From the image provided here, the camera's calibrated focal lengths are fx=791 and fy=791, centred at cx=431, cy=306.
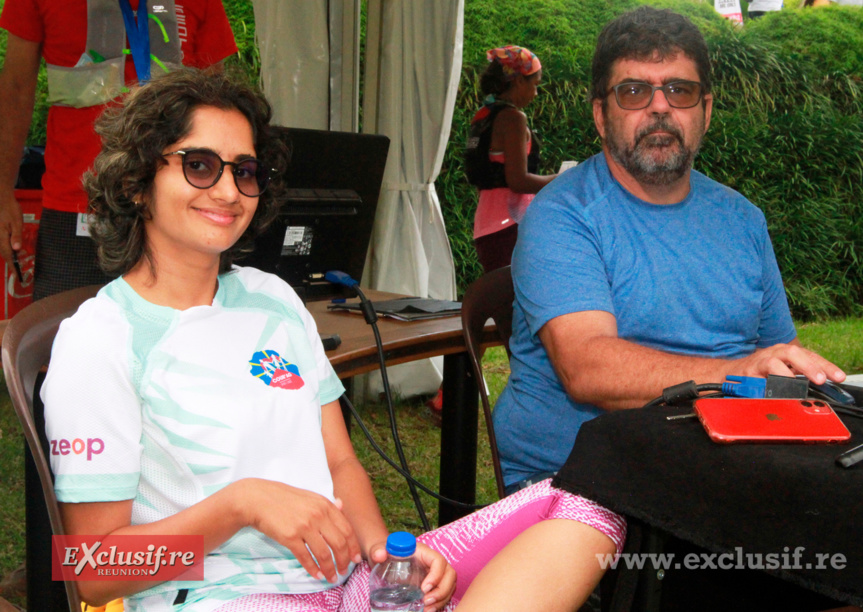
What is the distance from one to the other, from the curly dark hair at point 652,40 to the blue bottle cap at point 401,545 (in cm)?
121

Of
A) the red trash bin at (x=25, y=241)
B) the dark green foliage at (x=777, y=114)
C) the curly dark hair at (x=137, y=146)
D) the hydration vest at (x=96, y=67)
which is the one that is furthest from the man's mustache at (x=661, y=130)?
the dark green foliage at (x=777, y=114)

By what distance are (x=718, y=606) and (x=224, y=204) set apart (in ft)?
3.22

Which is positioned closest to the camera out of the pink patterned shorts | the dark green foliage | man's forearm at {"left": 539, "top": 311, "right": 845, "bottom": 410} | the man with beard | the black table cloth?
the black table cloth

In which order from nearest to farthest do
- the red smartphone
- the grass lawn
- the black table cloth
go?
the black table cloth < the red smartphone < the grass lawn

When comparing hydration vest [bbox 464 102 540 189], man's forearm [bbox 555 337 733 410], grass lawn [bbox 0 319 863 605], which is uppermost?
hydration vest [bbox 464 102 540 189]

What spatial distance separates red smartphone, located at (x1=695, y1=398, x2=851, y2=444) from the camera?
3.05 feet

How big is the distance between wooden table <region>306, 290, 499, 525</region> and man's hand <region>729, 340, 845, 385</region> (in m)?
0.76

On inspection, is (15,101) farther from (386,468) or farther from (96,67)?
(386,468)

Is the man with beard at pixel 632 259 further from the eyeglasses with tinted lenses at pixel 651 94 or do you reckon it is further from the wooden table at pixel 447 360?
the wooden table at pixel 447 360

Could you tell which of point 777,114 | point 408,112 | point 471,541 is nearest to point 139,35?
point 408,112

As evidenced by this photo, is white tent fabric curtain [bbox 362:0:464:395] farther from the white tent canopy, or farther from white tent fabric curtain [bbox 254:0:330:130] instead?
white tent fabric curtain [bbox 254:0:330:130]

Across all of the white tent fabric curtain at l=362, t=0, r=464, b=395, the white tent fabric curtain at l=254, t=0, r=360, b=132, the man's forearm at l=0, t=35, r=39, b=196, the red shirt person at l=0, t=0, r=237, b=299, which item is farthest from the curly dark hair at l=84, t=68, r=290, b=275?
the white tent fabric curtain at l=362, t=0, r=464, b=395

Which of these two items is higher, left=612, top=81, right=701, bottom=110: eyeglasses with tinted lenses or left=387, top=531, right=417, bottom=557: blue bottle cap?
left=612, top=81, right=701, bottom=110: eyeglasses with tinted lenses

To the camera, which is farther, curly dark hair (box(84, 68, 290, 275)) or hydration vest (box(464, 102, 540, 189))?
hydration vest (box(464, 102, 540, 189))
